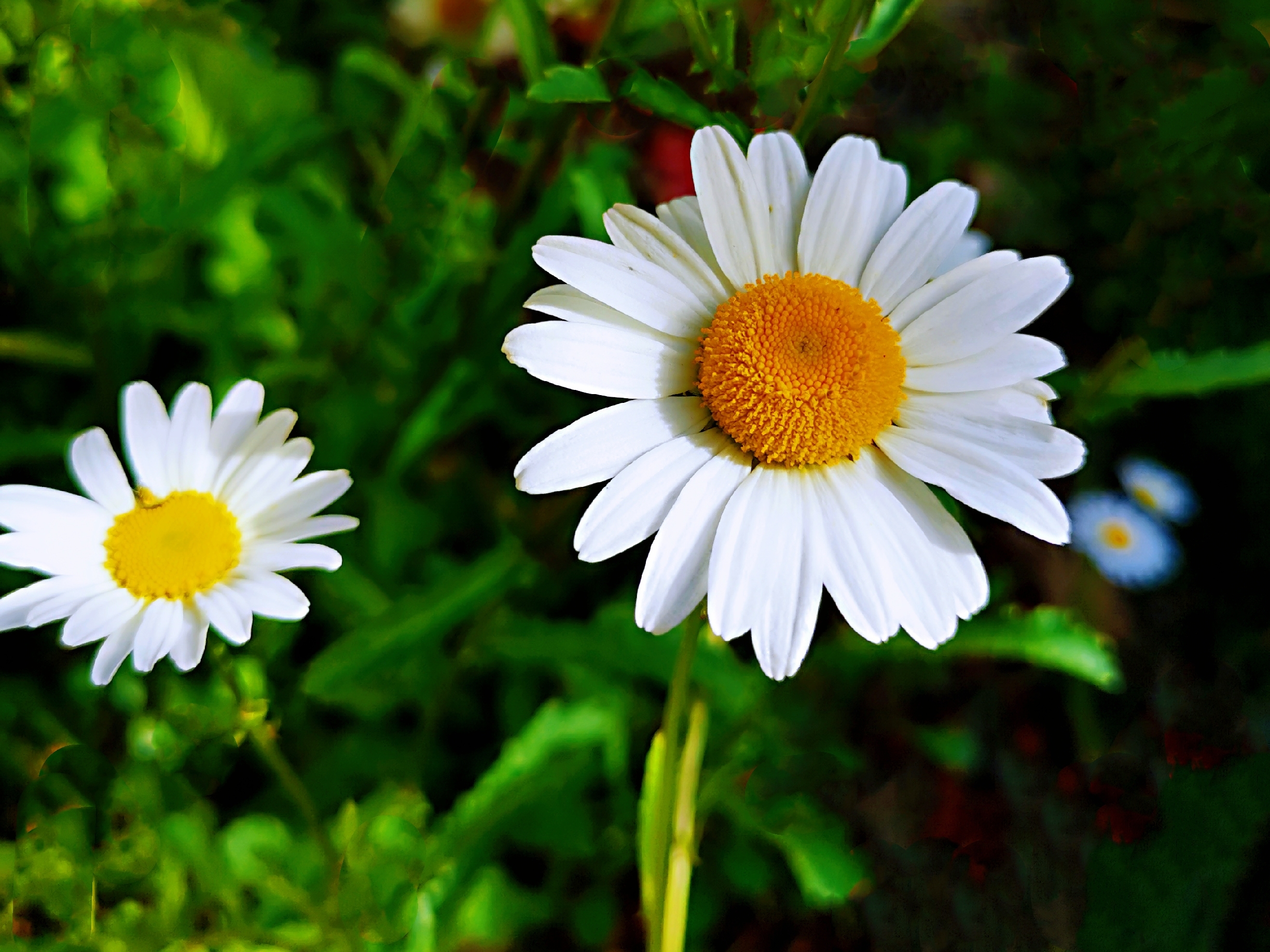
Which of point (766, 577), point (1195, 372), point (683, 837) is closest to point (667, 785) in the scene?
point (683, 837)

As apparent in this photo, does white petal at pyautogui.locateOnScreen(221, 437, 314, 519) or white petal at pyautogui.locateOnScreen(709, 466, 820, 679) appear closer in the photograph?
white petal at pyautogui.locateOnScreen(709, 466, 820, 679)

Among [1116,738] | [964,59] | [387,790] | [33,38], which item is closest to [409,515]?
[387,790]

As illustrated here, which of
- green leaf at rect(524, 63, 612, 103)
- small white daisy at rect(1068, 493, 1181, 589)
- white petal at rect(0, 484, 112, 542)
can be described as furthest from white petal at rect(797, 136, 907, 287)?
Result: small white daisy at rect(1068, 493, 1181, 589)

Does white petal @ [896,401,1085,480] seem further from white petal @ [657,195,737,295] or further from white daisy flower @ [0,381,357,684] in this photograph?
white daisy flower @ [0,381,357,684]

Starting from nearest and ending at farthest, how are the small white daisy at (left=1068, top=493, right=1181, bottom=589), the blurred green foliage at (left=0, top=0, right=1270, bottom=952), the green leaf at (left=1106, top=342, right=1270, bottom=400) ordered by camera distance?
1. the blurred green foliage at (left=0, top=0, right=1270, bottom=952)
2. the green leaf at (left=1106, top=342, right=1270, bottom=400)
3. the small white daisy at (left=1068, top=493, right=1181, bottom=589)

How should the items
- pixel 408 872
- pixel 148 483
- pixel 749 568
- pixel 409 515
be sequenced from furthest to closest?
pixel 409 515 → pixel 408 872 → pixel 148 483 → pixel 749 568

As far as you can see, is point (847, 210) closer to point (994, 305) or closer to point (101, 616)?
point (994, 305)

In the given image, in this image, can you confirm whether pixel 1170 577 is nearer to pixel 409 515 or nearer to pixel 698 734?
pixel 698 734

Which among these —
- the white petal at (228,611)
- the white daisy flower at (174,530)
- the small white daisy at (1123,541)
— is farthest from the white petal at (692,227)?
the small white daisy at (1123,541)
